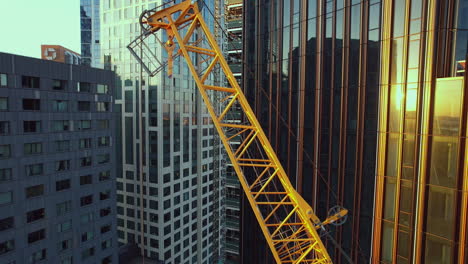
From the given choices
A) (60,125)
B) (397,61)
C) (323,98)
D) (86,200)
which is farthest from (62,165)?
(397,61)

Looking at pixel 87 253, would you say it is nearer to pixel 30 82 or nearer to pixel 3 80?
pixel 30 82

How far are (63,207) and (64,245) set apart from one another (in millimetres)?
4879

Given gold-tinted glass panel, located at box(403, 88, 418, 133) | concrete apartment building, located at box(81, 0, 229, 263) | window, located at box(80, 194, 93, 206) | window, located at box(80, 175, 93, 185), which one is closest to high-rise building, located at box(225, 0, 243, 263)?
concrete apartment building, located at box(81, 0, 229, 263)

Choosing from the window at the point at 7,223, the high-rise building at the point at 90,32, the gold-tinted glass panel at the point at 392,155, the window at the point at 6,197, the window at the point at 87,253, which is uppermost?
the high-rise building at the point at 90,32

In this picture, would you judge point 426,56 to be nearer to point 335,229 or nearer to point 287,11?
point 287,11

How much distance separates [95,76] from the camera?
39562mm

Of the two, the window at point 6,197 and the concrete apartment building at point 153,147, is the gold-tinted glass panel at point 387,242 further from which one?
the concrete apartment building at point 153,147

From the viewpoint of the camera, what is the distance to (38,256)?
33.4 m

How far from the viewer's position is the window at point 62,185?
116ft

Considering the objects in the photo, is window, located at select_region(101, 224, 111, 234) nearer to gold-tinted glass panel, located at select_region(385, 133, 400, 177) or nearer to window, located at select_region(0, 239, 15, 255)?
window, located at select_region(0, 239, 15, 255)

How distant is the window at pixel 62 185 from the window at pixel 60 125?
642 centimetres

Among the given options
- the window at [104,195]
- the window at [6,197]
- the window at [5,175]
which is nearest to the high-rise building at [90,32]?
the window at [104,195]

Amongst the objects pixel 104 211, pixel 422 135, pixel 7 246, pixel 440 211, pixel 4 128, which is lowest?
pixel 7 246

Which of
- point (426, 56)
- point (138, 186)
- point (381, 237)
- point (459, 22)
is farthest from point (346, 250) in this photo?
point (138, 186)
